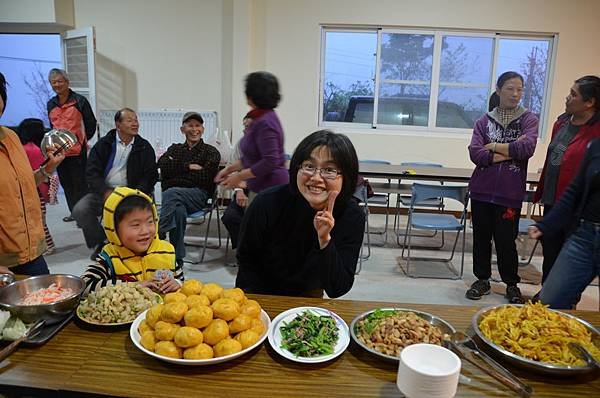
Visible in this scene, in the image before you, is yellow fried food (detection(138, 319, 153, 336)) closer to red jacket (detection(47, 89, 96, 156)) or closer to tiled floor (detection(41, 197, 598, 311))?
tiled floor (detection(41, 197, 598, 311))

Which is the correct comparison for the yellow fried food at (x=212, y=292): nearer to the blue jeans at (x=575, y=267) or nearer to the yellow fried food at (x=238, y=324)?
the yellow fried food at (x=238, y=324)

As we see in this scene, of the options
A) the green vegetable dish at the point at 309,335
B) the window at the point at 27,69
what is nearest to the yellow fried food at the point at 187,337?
the green vegetable dish at the point at 309,335

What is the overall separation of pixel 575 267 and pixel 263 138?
181cm

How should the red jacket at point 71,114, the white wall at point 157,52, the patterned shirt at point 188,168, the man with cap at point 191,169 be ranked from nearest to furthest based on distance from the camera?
the man with cap at point 191,169 → the patterned shirt at point 188,168 → the red jacket at point 71,114 → the white wall at point 157,52

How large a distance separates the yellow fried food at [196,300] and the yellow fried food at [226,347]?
0.11 m

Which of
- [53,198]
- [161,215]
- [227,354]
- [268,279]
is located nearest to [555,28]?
[161,215]

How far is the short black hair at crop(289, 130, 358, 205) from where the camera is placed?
1.42m

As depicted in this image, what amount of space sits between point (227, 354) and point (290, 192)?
71 cm

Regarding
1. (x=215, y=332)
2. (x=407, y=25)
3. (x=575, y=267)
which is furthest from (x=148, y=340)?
(x=407, y=25)

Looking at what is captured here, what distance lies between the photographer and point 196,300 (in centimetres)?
110

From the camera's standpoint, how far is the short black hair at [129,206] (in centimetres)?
162

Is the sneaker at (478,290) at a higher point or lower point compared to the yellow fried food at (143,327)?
lower

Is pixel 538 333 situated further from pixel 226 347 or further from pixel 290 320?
pixel 226 347

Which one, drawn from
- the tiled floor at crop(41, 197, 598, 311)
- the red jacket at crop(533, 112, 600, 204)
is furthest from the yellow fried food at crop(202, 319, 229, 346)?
the red jacket at crop(533, 112, 600, 204)
